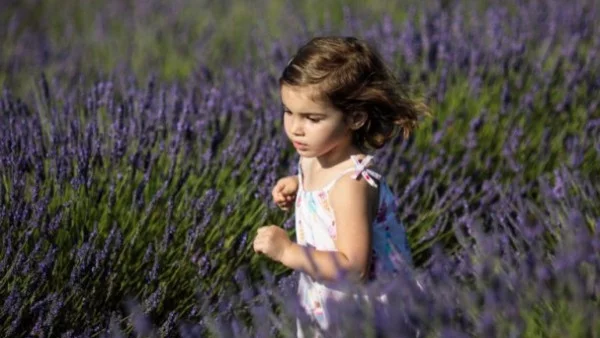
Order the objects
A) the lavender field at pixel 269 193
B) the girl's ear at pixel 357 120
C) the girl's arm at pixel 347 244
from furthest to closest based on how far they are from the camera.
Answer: the girl's ear at pixel 357 120 < the girl's arm at pixel 347 244 < the lavender field at pixel 269 193

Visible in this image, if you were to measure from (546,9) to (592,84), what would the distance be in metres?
1.23

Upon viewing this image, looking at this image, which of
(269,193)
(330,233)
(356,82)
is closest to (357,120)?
(356,82)

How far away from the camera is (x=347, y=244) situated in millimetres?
2223

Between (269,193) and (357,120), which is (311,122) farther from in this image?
(269,193)

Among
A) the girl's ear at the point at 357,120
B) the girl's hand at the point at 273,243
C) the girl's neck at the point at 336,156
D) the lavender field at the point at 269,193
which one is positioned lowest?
the lavender field at the point at 269,193

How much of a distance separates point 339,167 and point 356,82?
0.73ft

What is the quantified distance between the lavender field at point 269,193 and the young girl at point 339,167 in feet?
0.40

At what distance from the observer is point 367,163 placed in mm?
2330

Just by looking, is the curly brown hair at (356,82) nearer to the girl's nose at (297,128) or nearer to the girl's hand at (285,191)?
the girl's nose at (297,128)

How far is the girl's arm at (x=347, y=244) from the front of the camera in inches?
87.3

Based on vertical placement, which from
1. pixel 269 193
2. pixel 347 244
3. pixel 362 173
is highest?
pixel 362 173

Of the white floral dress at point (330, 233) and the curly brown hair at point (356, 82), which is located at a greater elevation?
the curly brown hair at point (356, 82)

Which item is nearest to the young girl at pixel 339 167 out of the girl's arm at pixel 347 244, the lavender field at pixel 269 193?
the girl's arm at pixel 347 244

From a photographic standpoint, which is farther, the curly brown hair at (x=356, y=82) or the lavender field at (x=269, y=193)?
the curly brown hair at (x=356, y=82)
